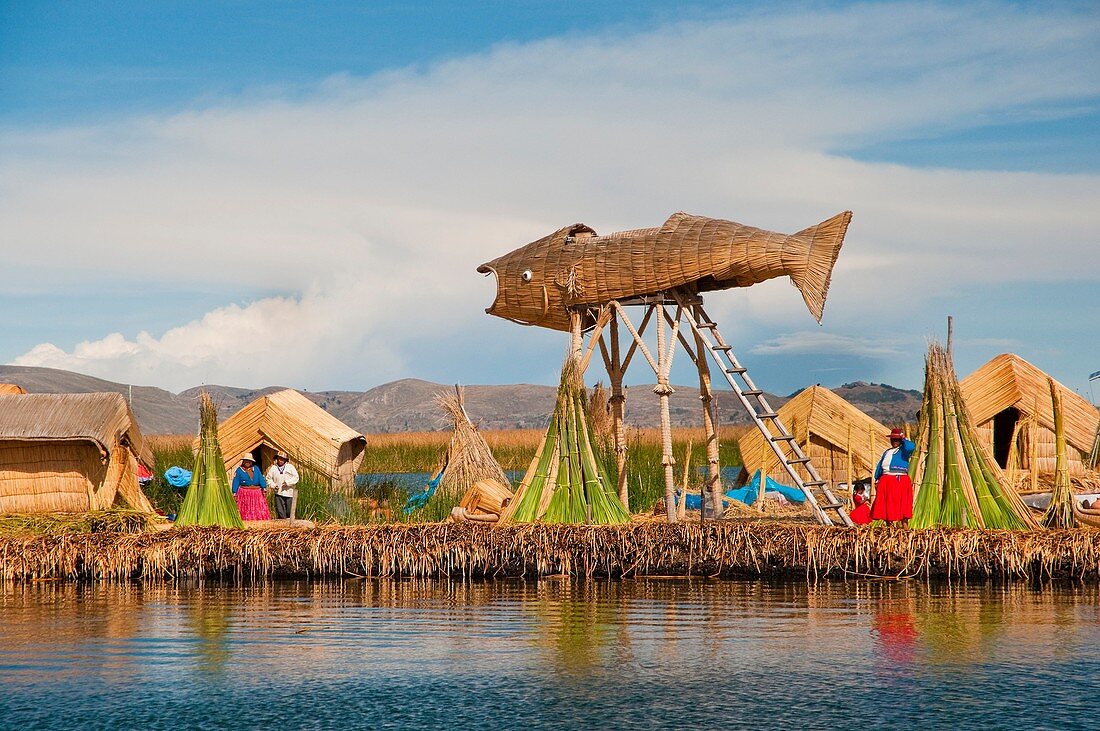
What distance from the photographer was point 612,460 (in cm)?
1468

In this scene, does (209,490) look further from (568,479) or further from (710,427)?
(710,427)

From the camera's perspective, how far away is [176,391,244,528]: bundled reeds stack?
1362 cm

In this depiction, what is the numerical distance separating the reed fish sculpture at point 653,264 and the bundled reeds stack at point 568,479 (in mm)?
1151

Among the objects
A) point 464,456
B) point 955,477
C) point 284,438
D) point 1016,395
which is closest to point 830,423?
point 1016,395

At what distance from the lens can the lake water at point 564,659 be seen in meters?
7.25

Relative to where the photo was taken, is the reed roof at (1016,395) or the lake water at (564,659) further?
the reed roof at (1016,395)

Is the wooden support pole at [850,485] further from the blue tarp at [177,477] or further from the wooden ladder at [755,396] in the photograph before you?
the blue tarp at [177,477]

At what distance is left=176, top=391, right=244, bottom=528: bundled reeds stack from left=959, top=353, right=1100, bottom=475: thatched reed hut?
36.5 ft

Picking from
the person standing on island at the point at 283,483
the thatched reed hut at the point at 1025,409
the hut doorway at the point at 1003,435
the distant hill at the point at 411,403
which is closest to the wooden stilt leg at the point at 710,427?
the person standing on island at the point at 283,483

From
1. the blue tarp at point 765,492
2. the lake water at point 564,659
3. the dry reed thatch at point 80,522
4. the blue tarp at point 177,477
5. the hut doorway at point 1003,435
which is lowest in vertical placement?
the lake water at point 564,659

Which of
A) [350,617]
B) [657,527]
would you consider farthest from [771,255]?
[350,617]

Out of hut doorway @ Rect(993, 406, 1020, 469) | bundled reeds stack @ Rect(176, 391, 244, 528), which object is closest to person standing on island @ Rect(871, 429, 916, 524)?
bundled reeds stack @ Rect(176, 391, 244, 528)

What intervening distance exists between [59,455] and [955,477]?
10.4 m

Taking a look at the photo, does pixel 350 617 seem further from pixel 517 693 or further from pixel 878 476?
pixel 878 476
